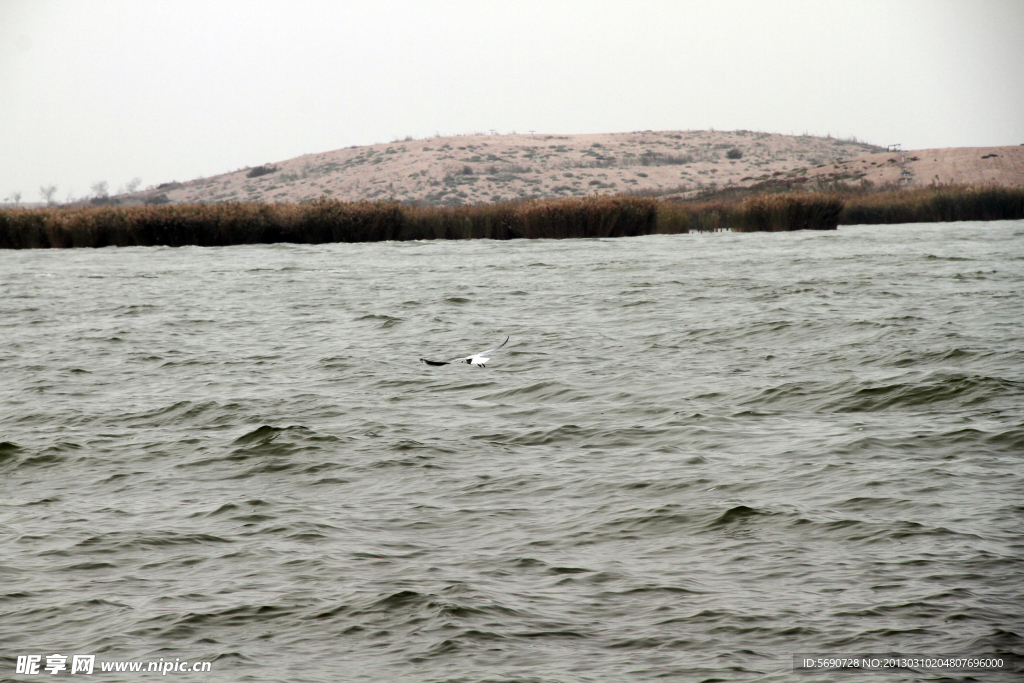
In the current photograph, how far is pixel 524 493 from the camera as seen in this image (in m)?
7.75

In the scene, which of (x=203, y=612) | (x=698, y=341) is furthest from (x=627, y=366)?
(x=203, y=612)

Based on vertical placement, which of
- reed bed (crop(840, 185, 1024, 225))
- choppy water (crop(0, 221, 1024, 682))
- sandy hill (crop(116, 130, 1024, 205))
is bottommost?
choppy water (crop(0, 221, 1024, 682))

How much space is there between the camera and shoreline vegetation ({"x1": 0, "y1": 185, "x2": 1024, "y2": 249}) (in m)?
36.9

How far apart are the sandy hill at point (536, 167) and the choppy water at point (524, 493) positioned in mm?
64915

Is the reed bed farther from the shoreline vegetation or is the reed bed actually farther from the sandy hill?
the sandy hill

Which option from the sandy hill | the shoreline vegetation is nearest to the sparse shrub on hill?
the sandy hill

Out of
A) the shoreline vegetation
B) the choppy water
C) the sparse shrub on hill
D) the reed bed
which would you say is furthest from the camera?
the sparse shrub on hill

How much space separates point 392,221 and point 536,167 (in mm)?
67104

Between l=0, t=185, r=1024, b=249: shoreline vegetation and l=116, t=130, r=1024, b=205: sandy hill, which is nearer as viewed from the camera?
l=0, t=185, r=1024, b=249: shoreline vegetation

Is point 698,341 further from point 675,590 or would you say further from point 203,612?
point 203,612

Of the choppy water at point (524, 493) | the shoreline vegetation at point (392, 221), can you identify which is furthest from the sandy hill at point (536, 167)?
the choppy water at point (524, 493)

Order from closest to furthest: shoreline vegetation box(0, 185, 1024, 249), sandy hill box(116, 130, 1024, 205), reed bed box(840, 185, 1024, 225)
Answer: shoreline vegetation box(0, 185, 1024, 249), reed bed box(840, 185, 1024, 225), sandy hill box(116, 130, 1024, 205)

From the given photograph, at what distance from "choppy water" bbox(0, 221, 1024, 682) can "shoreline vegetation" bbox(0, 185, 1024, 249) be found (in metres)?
18.6

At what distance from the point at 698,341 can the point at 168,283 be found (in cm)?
1644
